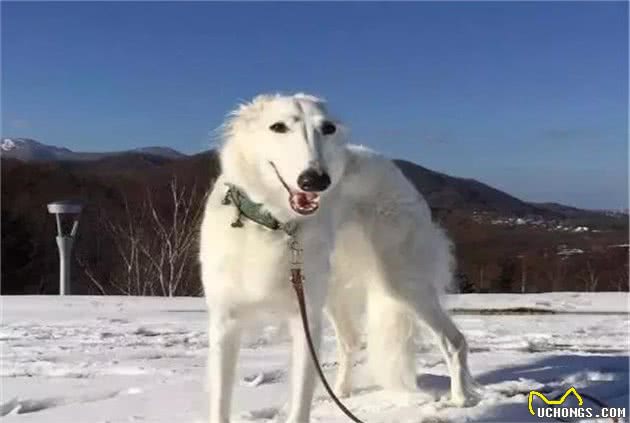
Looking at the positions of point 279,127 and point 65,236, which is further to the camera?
point 65,236

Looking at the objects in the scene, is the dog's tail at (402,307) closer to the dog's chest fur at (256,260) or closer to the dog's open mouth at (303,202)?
the dog's chest fur at (256,260)

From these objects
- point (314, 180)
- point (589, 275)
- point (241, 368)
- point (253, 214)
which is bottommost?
point (241, 368)

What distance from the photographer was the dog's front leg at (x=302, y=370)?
3127 mm

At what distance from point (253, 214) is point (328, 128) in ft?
1.54

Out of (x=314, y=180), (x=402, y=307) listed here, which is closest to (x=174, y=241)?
(x=402, y=307)

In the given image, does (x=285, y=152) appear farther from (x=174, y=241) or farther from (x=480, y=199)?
(x=480, y=199)

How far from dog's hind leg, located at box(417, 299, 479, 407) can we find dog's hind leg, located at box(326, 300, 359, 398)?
0.48 meters

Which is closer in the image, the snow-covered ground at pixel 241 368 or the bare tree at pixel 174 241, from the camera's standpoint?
the snow-covered ground at pixel 241 368

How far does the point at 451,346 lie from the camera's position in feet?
13.4

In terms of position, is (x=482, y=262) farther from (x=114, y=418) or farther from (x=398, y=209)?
(x=114, y=418)

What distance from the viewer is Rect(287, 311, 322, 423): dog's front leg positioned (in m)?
3.13

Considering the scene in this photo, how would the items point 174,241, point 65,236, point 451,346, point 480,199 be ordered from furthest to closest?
point 480,199 < point 174,241 < point 65,236 < point 451,346

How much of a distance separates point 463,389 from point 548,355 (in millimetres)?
1722

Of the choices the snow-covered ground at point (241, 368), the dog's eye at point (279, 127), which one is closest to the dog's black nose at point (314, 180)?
the dog's eye at point (279, 127)
